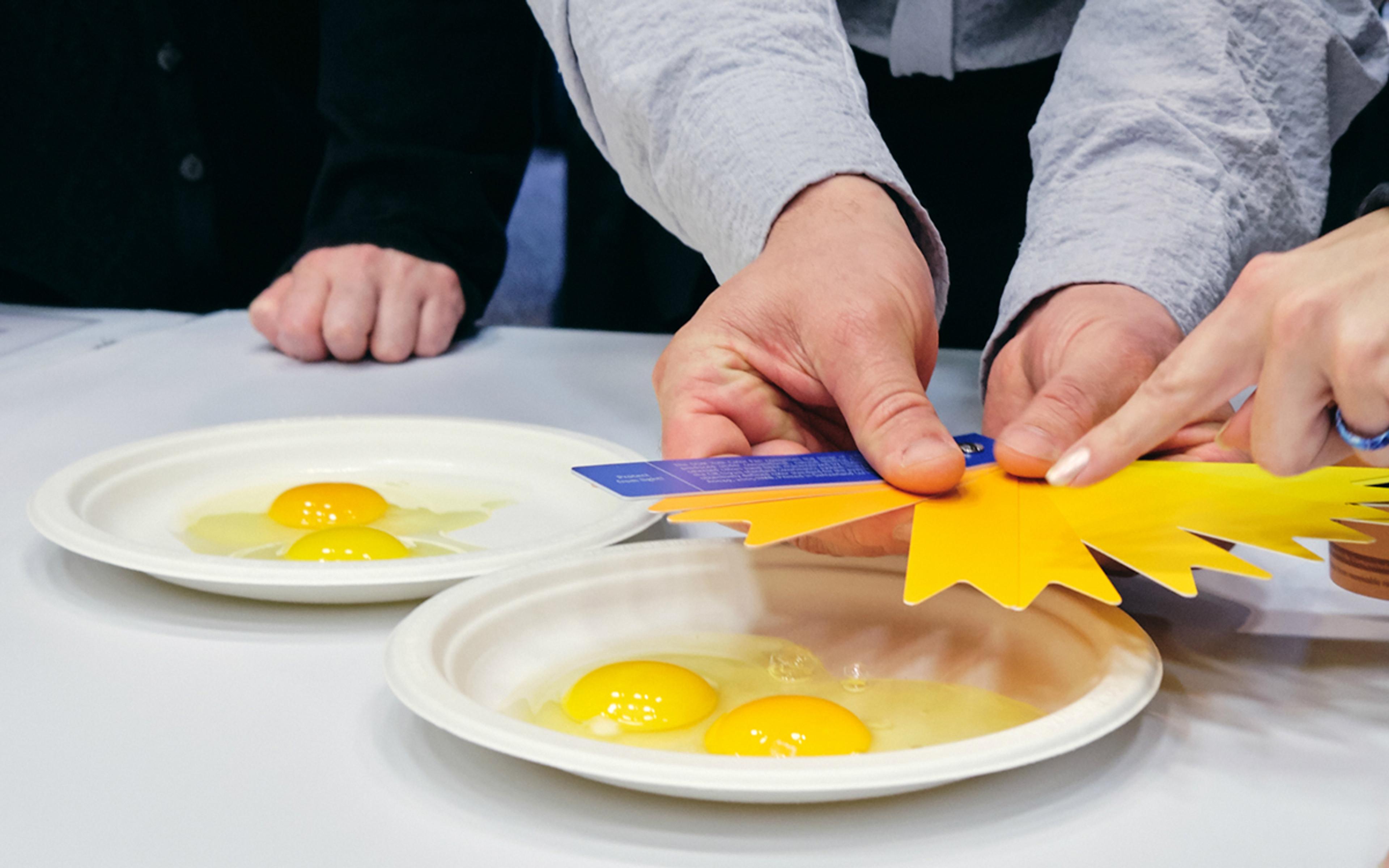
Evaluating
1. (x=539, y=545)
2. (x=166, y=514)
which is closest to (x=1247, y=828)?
(x=539, y=545)

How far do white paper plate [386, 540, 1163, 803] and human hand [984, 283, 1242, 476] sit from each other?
0.12 m

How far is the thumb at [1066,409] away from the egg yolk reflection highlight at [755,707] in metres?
0.17

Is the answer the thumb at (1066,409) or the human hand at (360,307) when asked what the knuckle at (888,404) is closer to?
the thumb at (1066,409)

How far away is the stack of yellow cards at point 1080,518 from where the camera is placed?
609 mm

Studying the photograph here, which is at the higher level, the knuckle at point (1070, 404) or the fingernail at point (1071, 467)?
the fingernail at point (1071, 467)

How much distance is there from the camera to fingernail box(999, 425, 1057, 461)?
2.43 feet

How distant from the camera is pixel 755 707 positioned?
2.02 ft

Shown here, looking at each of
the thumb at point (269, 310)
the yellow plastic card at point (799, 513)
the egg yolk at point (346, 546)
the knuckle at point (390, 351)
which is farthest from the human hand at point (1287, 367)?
the thumb at point (269, 310)

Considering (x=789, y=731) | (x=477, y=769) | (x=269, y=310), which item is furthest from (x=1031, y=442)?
(x=269, y=310)

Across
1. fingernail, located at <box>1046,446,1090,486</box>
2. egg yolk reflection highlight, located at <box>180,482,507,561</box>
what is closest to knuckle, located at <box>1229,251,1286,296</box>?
fingernail, located at <box>1046,446,1090,486</box>

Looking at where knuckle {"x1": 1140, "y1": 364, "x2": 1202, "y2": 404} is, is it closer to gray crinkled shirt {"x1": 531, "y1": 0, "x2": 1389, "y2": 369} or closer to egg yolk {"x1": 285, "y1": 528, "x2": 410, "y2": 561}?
gray crinkled shirt {"x1": 531, "y1": 0, "x2": 1389, "y2": 369}

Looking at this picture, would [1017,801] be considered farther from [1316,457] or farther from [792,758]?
[1316,457]

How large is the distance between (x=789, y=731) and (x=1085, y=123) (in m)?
0.74

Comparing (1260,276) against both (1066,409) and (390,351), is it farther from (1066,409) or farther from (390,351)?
(390,351)
